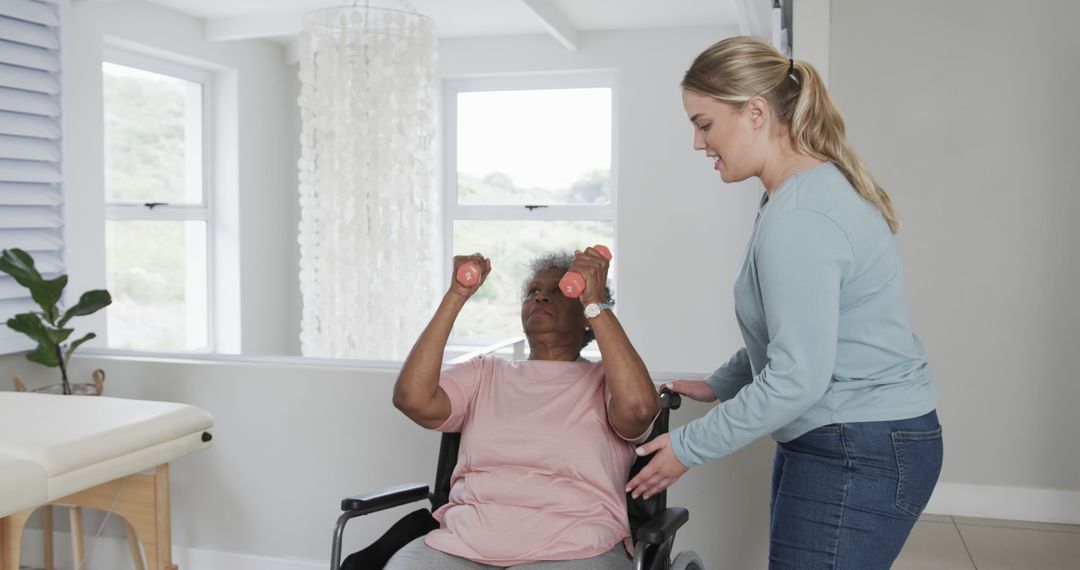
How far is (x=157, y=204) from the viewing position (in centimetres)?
517

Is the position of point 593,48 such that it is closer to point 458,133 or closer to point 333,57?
point 458,133

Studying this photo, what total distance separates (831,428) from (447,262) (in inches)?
181

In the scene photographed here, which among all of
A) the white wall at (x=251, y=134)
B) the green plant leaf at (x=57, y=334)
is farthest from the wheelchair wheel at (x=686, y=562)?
the white wall at (x=251, y=134)

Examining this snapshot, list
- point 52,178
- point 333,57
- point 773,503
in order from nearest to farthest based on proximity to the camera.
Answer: point 773,503 < point 52,178 < point 333,57

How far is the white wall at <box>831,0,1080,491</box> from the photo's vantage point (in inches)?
135

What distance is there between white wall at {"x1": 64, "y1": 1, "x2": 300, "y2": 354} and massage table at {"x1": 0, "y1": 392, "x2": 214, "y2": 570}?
1.66 metres

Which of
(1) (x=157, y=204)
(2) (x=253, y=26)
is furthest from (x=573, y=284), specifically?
(1) (x=157, y=204)

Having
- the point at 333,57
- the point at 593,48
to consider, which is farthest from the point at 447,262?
the point at 333,57

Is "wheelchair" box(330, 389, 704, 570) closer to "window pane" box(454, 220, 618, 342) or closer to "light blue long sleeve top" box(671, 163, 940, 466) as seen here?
"light blue long sleeve top" box(671, 163, 940, 466)

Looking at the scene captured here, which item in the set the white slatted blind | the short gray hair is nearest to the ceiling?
the white slatted blind

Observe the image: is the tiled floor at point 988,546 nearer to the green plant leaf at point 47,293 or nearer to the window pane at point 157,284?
the green plant leaf at point 47,293

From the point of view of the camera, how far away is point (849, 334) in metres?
1.40

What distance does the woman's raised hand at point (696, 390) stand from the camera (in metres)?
1.92

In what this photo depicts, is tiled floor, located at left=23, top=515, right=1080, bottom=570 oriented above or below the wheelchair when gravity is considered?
below
